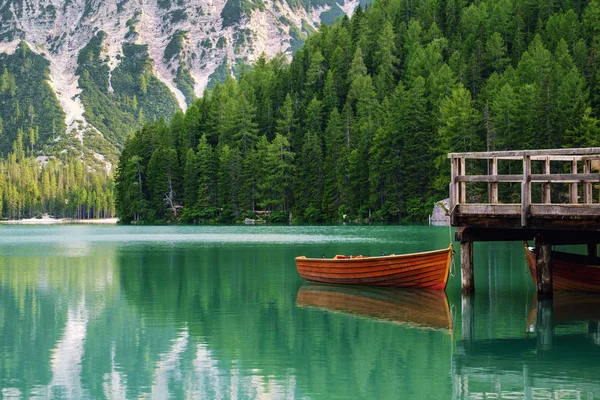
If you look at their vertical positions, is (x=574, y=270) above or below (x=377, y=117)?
below

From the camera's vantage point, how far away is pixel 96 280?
4531cm

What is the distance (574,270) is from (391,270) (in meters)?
7.19

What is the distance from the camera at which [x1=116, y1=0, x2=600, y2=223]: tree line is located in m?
117

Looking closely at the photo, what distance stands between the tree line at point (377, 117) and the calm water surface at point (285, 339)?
226 feet

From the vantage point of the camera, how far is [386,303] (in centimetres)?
3356

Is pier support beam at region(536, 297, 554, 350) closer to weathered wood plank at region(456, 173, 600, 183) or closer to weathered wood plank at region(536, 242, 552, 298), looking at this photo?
weathered wood plank at region(536, 242, 552, 298)

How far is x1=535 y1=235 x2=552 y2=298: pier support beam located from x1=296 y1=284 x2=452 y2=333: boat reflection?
132 inches

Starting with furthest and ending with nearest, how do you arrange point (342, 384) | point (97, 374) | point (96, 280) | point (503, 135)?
point (503, 135), point (96, 280), point (97, 374), point (342, 384)

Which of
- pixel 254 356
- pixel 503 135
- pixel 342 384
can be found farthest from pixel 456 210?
pixel 503 135

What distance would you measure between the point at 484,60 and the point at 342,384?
133 m

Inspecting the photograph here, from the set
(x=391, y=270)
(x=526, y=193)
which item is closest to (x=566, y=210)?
(x=526, y=193)

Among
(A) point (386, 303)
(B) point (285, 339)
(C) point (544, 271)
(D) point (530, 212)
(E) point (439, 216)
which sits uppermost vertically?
(D) point (530, 212)

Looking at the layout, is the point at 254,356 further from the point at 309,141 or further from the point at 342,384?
the point at 309,141

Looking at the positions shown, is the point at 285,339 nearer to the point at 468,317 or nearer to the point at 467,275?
the point at 468,317
